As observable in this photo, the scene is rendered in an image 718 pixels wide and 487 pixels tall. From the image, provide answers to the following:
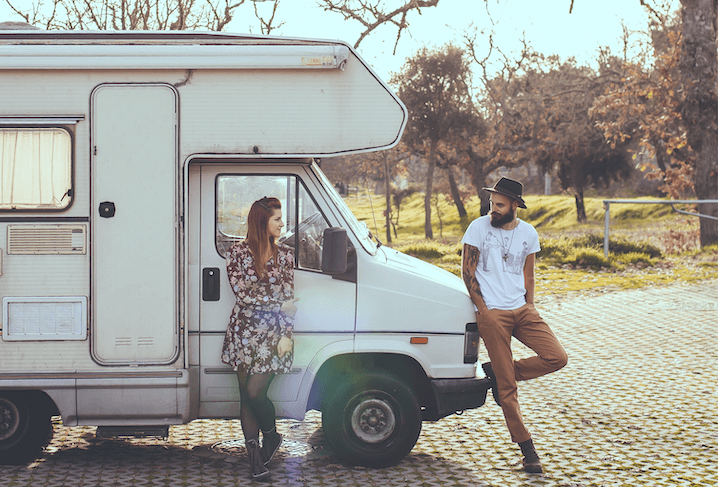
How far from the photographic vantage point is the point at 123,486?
16.5 ft

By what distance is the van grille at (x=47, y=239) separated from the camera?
5.16m

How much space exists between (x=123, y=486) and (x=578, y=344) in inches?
259

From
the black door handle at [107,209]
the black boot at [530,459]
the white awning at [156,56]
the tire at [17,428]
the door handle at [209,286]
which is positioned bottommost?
the black boot at [530,459]

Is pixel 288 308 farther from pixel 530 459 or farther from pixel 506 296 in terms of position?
pixel 530 459

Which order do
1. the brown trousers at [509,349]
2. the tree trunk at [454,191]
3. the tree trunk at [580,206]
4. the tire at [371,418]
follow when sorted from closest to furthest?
the tire at [371,418], the brown trousers at [509,349], the tree trunk at [454,191], the tree trunk at [580,206]

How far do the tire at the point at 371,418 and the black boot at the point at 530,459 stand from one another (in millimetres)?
713

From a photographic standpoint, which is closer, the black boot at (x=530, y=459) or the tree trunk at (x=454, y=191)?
the black boot at (x=530, y=459)

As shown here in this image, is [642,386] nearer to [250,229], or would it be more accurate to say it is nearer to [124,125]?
[250,229]

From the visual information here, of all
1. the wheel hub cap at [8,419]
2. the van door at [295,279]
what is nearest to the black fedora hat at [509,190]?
the van door at [295,279]

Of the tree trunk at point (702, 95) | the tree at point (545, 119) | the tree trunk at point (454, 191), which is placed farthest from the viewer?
the tree trunk at point (454, 191)

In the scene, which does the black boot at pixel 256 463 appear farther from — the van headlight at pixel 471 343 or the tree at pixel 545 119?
the tree at pixel 545 119

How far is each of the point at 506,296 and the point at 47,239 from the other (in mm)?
2959

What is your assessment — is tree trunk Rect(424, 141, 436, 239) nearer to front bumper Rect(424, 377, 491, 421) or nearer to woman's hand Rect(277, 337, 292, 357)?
front bumper Rect(424, 377, 491, 421)

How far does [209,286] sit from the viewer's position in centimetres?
521
